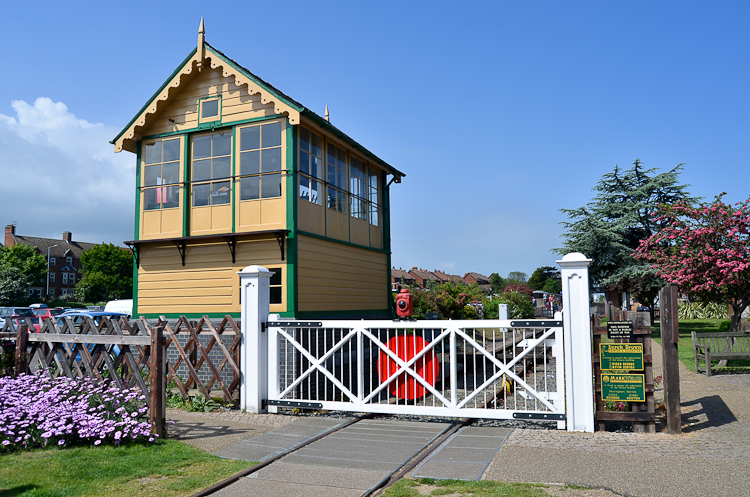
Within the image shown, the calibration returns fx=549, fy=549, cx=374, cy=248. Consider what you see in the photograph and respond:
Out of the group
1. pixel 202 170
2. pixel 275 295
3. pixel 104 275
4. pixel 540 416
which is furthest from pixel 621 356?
pixel 104 275

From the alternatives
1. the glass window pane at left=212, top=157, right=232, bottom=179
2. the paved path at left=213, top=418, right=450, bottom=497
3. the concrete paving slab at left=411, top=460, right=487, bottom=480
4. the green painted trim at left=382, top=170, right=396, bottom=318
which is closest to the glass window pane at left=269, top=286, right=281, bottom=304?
the glass window pane at left=212, top=157, right=232, bottom=179

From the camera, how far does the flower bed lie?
20.0 ft

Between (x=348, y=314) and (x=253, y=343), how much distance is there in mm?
6559

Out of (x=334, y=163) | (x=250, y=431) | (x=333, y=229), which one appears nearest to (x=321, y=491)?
(x=250, y=431)

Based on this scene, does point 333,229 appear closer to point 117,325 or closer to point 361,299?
point 361,299

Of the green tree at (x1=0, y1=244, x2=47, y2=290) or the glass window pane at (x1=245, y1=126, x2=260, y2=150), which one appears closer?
the glass window pane at (x1=245, y1=126, x2=260, y2=150)

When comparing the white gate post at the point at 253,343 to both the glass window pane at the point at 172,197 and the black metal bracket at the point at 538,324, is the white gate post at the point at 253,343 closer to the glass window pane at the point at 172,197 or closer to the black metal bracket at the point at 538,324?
the black metal bracket at the point at 538,324

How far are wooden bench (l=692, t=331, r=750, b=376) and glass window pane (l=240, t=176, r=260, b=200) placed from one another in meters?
10.6

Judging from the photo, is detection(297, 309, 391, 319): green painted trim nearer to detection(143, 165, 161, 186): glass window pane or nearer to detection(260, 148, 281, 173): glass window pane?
detection(260, 148, 281, 173): glass window pane

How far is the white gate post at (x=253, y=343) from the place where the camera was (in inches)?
324

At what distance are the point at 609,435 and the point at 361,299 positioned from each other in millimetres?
9794

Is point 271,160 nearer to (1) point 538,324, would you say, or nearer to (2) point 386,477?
(1) point 538,324

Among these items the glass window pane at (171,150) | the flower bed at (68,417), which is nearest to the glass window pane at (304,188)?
the glass window pane at (171,150)

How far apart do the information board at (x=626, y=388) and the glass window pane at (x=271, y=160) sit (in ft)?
28.1
